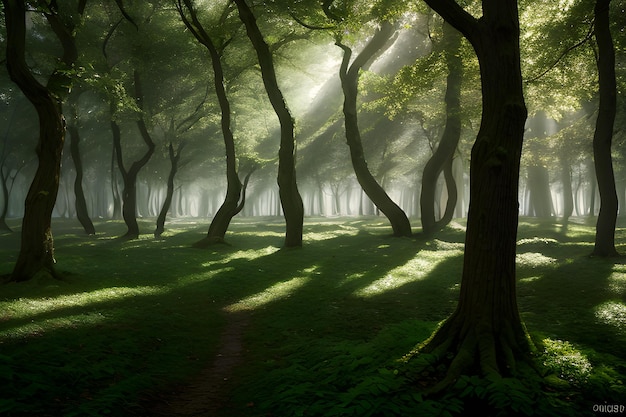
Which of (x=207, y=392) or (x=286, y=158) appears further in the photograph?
(x=286, y=158)

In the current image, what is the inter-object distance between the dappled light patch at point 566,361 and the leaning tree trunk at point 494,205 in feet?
1.25

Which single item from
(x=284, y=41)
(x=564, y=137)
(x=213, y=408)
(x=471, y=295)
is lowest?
(x=213, y=408)

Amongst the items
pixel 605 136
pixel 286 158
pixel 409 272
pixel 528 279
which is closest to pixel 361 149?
pixel 286 158

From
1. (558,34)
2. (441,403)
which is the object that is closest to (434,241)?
(558,34)

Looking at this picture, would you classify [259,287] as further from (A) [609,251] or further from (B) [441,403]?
(A) [609,251]

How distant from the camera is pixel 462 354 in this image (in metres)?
6.45

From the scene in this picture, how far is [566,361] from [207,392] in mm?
5368

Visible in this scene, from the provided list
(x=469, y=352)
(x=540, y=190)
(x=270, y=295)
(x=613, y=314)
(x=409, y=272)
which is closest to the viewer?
(x=469, y=352)

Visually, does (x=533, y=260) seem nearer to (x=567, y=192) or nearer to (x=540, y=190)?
(x=540, y=190)

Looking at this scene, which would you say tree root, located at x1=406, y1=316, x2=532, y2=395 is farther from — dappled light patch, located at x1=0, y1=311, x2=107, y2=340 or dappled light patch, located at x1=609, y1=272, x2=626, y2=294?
dappled light patch, located at x1=609, y1=272, x2=626, y2=294

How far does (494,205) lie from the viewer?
688 cm

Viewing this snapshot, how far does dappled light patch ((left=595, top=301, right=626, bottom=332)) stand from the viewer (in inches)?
344

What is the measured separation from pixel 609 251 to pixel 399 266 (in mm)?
8158

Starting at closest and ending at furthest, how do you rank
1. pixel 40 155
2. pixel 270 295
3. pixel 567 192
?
pixel 40 155, pixel 270 295, pixel 567 192
